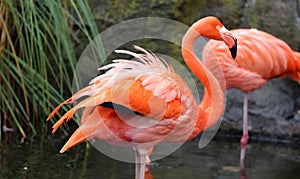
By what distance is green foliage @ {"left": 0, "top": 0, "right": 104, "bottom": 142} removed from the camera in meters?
5.02

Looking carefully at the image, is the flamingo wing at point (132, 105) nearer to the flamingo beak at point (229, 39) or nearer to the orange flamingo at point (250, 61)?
the flamingo beak at point (229, 39)

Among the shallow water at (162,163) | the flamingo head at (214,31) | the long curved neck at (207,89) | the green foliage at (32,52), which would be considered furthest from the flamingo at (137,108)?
the green foliage at (32,52)

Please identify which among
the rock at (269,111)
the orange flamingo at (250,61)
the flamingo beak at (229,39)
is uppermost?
the flamingo beak at (229,39)

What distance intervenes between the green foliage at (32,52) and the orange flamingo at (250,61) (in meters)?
1.05

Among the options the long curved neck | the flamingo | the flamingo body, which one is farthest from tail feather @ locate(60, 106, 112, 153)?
the flamingo body

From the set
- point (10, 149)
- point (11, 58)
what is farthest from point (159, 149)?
point (11, 58)

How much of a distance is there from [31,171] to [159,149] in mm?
1206

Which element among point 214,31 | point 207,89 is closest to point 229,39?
point 214,31

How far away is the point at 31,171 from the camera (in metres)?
4.43

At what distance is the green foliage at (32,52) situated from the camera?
5.02 meters

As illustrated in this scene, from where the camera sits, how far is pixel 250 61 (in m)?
5.24

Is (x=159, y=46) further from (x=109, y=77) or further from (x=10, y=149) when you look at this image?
(x=109, y=77)

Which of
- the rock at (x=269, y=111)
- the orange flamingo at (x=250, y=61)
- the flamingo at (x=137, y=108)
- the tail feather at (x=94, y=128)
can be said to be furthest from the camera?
the rock at (x=269, y=111)

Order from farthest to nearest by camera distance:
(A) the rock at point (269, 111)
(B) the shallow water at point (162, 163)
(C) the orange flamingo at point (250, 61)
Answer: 1. (A) the rock at point (269, 111)
2. (C) the orange flamingo at point (250, 61)
3. (B) the shallow water at point (162, 163)
